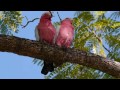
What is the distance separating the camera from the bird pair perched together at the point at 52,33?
4.26m

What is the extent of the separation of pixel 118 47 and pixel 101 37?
44cm

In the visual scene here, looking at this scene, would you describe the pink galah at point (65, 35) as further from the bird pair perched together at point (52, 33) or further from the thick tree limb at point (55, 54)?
the thick tree limb at point (55, 54)

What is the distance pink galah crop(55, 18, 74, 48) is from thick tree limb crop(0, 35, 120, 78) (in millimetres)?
357

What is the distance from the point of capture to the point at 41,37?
4.61m

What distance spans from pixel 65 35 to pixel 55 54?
597mm

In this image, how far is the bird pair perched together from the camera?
4258mm

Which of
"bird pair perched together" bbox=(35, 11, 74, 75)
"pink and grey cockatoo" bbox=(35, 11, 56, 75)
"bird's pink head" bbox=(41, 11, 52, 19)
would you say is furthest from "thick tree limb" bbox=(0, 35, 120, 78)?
"bird's pink head" bbox=(41, 11, 52, 19)

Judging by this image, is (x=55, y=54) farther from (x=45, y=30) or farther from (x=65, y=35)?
(x=45, y=30)

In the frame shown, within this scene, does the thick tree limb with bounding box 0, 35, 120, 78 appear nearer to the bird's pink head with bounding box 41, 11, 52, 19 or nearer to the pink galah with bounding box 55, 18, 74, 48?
the pink galah with bounding box 55, 18, 74, 48
